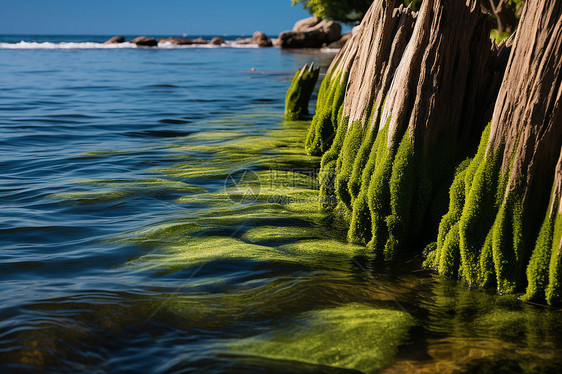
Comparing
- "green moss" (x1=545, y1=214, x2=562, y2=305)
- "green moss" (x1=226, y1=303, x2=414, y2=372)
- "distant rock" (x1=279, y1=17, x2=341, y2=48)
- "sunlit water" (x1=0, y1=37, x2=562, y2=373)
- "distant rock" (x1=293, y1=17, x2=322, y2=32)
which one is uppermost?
"distant rock" (x1=293, y1=17, x2=322, y2=32)

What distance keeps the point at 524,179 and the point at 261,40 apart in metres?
70.7

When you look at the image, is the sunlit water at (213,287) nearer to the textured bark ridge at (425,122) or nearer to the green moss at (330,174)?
the green moss at (330,174)

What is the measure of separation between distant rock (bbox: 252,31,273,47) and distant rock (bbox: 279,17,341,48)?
10577mm

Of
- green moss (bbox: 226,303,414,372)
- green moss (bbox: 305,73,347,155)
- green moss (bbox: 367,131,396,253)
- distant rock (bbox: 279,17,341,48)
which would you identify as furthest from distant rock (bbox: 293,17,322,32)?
green moss (bbox: 226,303,414,372)

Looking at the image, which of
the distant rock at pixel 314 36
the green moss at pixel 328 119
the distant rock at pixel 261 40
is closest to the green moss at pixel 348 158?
the green moss at pixel 328 119

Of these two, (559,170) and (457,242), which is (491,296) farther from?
(559,170)

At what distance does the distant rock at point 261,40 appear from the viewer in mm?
70562

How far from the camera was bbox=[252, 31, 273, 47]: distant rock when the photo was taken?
70562 millimetres

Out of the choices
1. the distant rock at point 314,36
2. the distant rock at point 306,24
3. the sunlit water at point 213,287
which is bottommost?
the sunlit water at point 213,287

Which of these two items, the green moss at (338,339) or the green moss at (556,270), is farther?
the green moss at (556,270)

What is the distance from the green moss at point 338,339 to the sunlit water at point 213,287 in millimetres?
13

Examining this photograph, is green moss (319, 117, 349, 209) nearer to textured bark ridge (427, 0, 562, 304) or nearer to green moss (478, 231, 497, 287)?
textured bark ridge (427, 0, 562, 304)

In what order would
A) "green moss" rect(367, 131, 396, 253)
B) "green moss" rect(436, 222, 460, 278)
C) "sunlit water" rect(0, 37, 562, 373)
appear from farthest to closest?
"green moss" rect(367, 131, 396, 253) < "green moss" rect(436, 222, 460, 278) < "sunlit water" rect(0, 37, 562, 373)

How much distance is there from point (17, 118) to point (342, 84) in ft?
31.3
